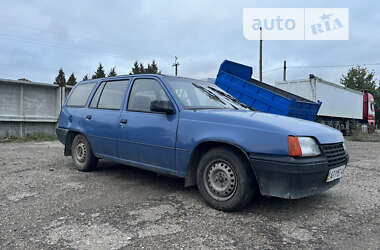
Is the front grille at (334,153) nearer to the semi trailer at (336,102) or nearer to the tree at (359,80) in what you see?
the semi trailer at (336,102)

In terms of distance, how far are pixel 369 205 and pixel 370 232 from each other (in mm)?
976

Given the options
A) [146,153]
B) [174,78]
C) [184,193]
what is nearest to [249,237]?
[184,193]

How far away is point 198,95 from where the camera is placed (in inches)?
157

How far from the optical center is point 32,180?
4.48m

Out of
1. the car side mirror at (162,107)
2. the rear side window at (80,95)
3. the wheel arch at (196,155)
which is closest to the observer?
the wheel arch at (196,155)

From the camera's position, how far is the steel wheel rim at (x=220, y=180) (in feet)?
10.2

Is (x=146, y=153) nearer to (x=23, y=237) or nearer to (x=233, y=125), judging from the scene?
(x=233, y=125)

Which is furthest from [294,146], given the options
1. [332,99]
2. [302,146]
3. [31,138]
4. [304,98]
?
[332,99]

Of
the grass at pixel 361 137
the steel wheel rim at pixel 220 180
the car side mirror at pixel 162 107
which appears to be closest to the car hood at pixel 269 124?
the car side mirror at pixel 162 107

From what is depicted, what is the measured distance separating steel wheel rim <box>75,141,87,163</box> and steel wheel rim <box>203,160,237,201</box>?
104 inches

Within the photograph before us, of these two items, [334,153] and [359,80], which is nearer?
[334,153]

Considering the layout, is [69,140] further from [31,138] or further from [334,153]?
[31,138]

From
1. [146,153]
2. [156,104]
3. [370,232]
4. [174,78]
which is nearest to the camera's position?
[370,232]

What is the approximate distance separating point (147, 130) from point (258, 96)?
580 centimetres
